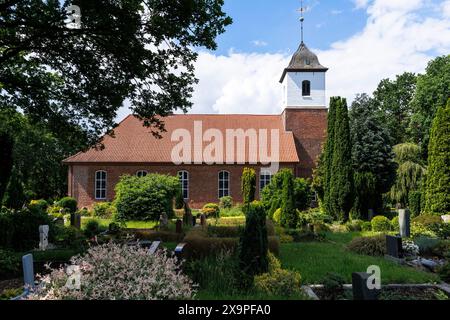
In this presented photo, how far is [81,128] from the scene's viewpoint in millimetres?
14734

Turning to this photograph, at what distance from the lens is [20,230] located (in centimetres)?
1348

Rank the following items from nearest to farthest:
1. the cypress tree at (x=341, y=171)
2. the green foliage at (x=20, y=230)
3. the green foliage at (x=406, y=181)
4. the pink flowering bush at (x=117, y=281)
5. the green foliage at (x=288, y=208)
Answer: the pink flowering bush at (x=117, y=281) < the green foliage at (x=20, y=230) < the green foliage at (x=288, y=208) < the cypress tree at (x=341, y=171) < the green foliage at (x=406, y=181)

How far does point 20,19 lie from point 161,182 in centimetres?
1124

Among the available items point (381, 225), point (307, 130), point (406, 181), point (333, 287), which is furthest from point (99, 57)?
point (406, 181)

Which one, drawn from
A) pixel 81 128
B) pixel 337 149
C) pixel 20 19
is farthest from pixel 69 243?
pixel 337 149

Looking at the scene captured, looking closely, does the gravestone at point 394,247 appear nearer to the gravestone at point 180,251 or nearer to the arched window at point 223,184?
the gravestone at point 180,251

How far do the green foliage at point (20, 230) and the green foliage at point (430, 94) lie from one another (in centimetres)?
3182

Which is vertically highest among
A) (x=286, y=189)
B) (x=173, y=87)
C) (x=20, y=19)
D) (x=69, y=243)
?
(x=20, y=19)

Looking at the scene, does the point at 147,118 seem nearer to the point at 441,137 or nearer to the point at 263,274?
the point at 263,274

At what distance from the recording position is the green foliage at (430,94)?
119ft

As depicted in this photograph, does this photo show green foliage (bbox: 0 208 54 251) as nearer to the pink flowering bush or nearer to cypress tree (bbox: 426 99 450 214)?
the pink flowering bush

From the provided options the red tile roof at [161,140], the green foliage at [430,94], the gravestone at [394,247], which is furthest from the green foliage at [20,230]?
the green foliage at [430,94]

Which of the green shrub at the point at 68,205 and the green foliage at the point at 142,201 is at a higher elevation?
the green foliage at the point at 142,201

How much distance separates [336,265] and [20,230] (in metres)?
9.90
